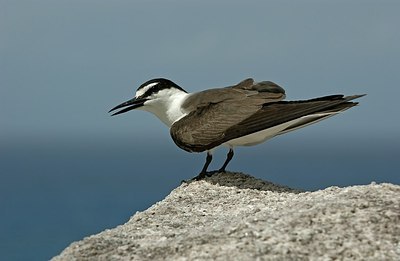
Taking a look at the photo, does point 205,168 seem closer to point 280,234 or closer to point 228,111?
point 228,111

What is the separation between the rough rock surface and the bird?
117cm

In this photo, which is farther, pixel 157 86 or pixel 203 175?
pixel 157 86

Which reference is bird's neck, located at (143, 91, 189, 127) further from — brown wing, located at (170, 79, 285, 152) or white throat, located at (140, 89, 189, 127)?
brown wing, located at (170, 79, 285, 152)

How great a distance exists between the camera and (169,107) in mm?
9172

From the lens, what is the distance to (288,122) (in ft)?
26.8

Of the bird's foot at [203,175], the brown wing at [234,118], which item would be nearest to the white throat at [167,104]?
the brown wing at [234,118]

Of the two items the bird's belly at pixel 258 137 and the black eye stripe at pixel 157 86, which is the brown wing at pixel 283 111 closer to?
the bird's belly at pixel 258 137

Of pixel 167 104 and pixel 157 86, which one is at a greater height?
pixel 157 86

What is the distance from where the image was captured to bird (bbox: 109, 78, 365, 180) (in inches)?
320

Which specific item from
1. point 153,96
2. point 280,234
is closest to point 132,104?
point 153,96

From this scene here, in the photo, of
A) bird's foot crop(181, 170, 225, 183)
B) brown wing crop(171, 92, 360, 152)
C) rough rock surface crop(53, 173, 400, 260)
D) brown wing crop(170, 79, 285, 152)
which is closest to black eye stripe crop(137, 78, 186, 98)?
brown wing crop(170, 79, 285, 152)

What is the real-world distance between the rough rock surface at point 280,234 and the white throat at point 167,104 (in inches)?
81.3

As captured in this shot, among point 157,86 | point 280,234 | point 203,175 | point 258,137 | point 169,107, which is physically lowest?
point 280,234

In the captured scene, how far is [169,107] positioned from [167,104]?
0.06m
